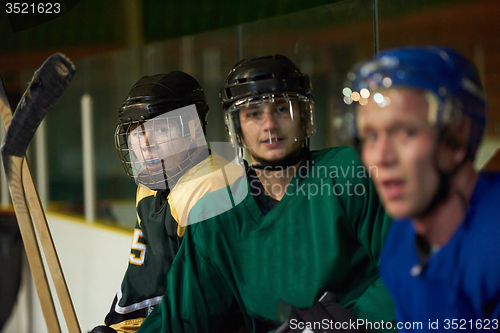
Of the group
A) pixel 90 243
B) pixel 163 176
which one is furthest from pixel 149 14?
pixel 90 243

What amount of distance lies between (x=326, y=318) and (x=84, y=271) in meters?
1.21

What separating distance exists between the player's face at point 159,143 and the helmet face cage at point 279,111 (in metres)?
0.25

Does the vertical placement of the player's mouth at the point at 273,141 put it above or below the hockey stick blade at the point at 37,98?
below

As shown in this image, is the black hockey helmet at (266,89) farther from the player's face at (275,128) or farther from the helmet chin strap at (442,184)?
the helmet chin strap at (442,184)

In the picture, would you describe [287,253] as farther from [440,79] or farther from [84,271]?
[84,271]

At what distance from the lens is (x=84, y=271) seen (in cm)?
178

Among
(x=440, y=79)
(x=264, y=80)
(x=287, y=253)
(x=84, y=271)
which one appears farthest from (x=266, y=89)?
(x=84, y=271)

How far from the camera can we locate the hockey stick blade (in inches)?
34.2

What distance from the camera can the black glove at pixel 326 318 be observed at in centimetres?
85

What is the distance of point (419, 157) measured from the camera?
587mm

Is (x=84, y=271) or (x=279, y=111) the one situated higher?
(x=279, y=111)

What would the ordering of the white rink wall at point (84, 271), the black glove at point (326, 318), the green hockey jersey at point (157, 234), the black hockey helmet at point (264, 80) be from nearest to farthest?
1. the black glove at point (326, 318)
2. the black hockey helmet at point (264, 80)
3. the green hockey jersey at point (157, 234)
4. the white rink wall at point (84, 271)

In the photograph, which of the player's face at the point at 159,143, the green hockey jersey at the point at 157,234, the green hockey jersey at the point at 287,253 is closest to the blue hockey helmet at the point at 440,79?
the green hockey jersey at the point at 287,253

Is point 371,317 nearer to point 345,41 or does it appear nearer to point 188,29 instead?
point 345,41
